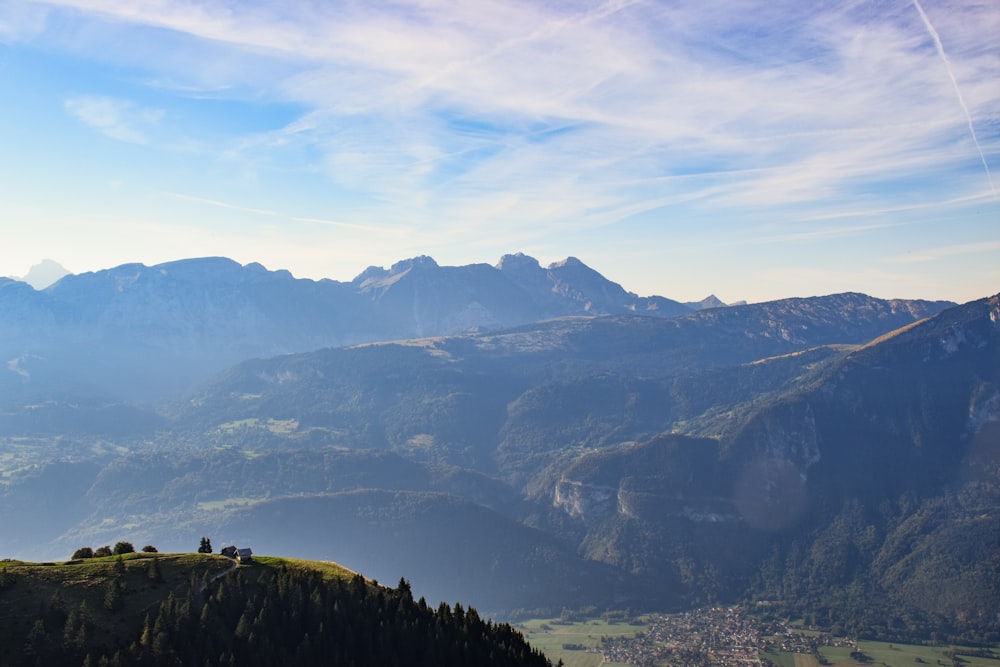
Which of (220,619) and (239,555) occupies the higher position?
(239,555)

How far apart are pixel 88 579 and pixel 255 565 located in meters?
26.0

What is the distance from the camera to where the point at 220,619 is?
395 feet

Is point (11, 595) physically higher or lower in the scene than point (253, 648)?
higher

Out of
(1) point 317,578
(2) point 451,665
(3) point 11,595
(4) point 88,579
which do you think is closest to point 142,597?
(4) point 88,579

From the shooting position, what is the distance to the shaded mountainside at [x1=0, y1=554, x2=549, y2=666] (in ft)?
359

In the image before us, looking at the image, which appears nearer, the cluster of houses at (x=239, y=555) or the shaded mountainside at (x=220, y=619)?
the shaded mountainside at (x=220, y=619)

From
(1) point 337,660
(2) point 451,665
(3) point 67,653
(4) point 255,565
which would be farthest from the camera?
(4) point 255,565

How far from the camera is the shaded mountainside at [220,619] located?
109375mm

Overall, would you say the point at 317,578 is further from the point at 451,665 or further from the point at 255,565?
the point at 451,665

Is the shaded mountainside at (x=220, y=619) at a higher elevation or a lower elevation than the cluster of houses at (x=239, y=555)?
lower

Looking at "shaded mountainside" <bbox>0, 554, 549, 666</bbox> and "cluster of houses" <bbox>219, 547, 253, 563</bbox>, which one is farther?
"cluster of houses" <bbox>219, 547, 253, 563</bbox>

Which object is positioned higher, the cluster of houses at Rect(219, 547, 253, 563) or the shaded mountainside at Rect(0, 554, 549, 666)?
the cluster of houses at Rect(219, 547, 253, 563)

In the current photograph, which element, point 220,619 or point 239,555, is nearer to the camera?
point 220,619

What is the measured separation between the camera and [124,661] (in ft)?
350
